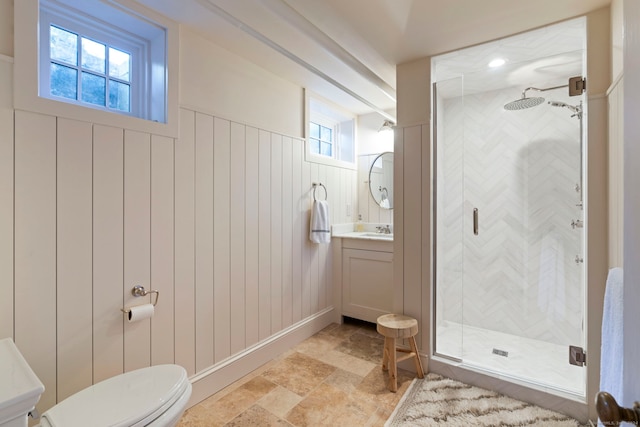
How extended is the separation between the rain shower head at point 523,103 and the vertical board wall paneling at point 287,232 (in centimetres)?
184

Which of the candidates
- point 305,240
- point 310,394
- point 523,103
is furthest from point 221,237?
point 523,103

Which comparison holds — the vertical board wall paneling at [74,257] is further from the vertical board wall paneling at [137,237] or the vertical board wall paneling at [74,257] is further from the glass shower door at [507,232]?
the glass shower door at [507,232]

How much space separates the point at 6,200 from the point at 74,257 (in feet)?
1.11

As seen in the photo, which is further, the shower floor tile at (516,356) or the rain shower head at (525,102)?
the rain shower head at (525,102)

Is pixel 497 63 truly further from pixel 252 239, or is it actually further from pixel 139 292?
pixel 139 292

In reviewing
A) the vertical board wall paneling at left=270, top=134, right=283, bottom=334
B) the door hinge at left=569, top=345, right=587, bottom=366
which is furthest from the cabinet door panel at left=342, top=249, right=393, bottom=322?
the door hinge at left=569, top=345, right=587, bottom=366

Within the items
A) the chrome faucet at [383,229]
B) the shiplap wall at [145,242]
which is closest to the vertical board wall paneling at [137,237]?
the shiplap wall at [145,242]

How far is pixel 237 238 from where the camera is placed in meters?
2.14

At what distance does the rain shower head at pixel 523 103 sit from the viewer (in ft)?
7.79

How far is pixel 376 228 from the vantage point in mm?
3393

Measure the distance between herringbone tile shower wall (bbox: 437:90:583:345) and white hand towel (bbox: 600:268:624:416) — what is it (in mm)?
1491

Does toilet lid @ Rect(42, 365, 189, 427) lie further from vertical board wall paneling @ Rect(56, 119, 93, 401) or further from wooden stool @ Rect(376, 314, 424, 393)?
wooden stool @ Rect(376, 314, 424, 393)

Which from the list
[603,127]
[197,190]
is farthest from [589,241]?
[197,190]

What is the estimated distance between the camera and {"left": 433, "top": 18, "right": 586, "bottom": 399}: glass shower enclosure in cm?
230
